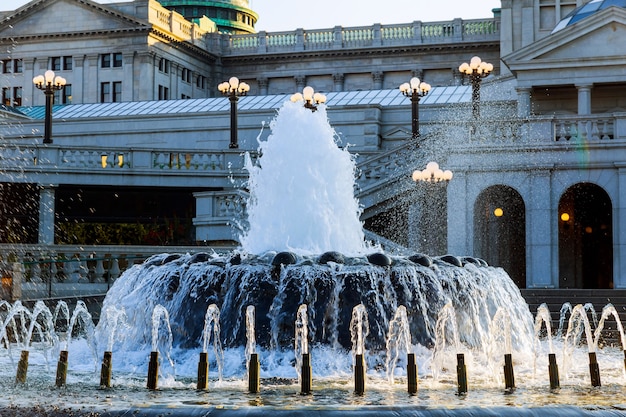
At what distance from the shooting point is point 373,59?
93500mm

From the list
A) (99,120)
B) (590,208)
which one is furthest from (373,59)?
(590,208)

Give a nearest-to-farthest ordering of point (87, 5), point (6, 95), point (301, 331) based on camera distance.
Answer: point (301, 331) → point (87, 5) → point (6, 95)

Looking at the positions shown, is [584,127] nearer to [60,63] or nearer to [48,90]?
[48,90]

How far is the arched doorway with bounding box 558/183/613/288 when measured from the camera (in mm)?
35375

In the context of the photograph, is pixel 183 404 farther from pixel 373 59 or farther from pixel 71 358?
pixel 373 59

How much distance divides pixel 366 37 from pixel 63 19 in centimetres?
2558

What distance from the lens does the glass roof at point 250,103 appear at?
5528cm

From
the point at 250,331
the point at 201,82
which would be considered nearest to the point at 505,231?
the point at 250,331

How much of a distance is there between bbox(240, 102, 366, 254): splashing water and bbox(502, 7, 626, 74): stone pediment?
2150 centimetres

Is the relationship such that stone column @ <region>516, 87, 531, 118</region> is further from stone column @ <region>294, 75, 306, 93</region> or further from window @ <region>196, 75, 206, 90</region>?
window @ <region>196, 75, 206, 90</region>

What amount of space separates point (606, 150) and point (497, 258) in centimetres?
A: 574

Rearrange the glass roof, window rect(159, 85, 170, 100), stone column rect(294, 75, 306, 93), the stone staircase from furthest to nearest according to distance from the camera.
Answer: stone column rect(294, 75, 306, 93) → window rect(159, 85, 170, 100) → the glass roof → the stone staircase

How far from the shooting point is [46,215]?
39.9 meters

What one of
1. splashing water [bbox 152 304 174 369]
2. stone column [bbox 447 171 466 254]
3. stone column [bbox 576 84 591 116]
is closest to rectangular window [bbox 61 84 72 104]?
stone column [bbox 576 84 591 116]
